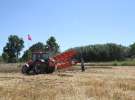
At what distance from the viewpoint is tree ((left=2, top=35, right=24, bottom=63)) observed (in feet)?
301

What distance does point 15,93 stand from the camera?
16.5 m

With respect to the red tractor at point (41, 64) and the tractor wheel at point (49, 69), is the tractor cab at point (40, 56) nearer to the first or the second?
the red tractor at point (41, 64)

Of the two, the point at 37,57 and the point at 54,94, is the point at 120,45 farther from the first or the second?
the point at 54,94

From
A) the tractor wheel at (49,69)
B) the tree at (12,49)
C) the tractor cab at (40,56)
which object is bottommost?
the tractor wheel at (49,69)

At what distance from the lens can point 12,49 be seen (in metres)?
93.4

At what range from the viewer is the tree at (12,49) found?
91688mm

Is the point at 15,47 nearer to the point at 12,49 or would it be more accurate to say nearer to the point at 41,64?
the point at 12,49

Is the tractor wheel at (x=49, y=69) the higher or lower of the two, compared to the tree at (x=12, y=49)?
lower

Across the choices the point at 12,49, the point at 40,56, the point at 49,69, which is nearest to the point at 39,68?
the point at 49,69

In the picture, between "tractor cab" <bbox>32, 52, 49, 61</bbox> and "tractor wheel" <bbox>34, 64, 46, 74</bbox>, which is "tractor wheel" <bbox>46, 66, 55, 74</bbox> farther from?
"tractor cab" <bbox>32, 52, 49, 61</bbox>

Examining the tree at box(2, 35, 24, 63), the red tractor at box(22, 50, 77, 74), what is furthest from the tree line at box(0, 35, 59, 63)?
the red tractor at box(22, 50, 77, 74)

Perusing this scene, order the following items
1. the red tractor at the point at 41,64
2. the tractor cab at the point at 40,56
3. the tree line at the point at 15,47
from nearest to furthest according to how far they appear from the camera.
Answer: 1. the red tractor at the point at 41,64
2. the tractor cab at the point at 40,56
3. the tree line at the point at 15,47

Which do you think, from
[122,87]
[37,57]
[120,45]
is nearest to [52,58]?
[37,57]

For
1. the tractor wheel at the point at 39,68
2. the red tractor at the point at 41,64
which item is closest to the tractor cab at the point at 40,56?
the red tractor at the point at 41,64
